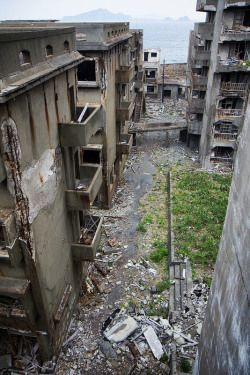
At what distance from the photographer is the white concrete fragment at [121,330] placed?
11625 mm

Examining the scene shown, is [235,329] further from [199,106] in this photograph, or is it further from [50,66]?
[199,106]

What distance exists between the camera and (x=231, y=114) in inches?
931

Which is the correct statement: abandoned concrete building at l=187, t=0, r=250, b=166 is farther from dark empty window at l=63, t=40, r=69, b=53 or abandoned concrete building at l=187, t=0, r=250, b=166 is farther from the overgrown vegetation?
dark empty window at l=63, t=40, r=69, b=53

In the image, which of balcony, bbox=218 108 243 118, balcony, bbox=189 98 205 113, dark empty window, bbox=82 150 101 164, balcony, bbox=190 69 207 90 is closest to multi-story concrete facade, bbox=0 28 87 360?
dark empty window, bbox=82 150 101 164

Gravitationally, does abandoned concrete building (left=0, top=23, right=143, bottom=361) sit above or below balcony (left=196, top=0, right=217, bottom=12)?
below

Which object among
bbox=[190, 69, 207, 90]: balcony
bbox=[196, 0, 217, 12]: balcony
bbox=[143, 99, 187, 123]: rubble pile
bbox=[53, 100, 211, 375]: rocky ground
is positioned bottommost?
bbox=[53, 100, 211, 375]: rocky ground

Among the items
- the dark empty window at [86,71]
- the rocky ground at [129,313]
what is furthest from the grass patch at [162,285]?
the dark empty window at [86,71]

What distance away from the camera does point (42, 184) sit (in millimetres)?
8164

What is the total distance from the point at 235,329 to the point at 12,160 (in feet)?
18.3

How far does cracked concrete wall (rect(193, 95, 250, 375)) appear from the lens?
4.65 metres

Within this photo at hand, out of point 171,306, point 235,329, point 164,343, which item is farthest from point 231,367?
point 171,306

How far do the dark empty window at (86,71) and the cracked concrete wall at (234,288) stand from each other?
1332 cm

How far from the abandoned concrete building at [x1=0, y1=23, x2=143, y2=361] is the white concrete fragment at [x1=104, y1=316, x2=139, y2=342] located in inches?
72.6

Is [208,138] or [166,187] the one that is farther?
[208,138]
